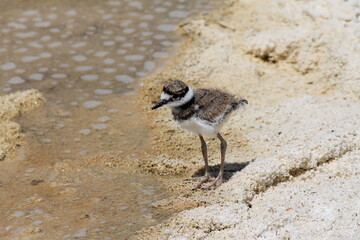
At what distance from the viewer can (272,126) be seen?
5.71 meters

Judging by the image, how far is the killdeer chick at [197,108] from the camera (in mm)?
4633

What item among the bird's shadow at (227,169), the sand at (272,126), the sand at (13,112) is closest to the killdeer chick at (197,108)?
the bird's shadow at (227,169)

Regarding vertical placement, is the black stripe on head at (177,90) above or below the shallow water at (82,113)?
above

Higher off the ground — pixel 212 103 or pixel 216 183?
pixel 212 103

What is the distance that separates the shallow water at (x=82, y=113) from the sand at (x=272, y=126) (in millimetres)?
255

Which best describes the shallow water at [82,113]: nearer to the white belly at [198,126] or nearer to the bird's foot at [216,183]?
the bird's foot at [216,183]

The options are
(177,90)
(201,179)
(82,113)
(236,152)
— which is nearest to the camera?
(177,90)

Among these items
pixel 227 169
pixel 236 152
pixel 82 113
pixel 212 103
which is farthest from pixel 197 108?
pixel 82 113

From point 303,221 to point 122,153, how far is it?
213 cm

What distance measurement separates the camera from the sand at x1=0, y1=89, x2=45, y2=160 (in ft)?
17.8

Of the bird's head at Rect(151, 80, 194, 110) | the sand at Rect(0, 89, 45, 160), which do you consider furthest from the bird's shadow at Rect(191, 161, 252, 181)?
the sand at Rect(0, 89, 45, 160)

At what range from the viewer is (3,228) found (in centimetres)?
420

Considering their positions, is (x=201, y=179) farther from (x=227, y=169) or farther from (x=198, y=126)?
(x=198, y=126)

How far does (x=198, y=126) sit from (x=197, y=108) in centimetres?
15
